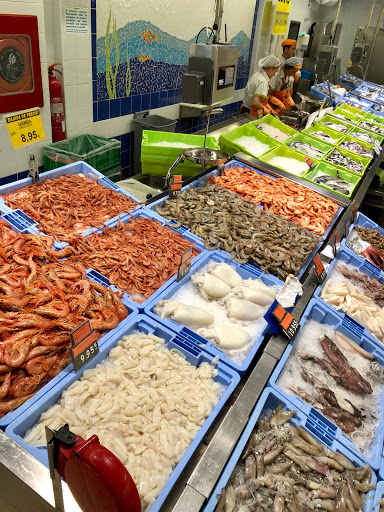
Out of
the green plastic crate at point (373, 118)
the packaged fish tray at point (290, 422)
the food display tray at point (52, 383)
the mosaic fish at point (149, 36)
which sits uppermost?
the mosaic fish at point (149, 36)

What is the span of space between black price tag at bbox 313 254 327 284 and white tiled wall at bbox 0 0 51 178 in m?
3.57

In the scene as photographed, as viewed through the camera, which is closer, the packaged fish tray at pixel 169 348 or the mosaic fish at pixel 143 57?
the packaged fish tray at pixel 169 348

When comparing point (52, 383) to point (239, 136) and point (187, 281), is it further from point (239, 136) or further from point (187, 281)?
point (239, 136)

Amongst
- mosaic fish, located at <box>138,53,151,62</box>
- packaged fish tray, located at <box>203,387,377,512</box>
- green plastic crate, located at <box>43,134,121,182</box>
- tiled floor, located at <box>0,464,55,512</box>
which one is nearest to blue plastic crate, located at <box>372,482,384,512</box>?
packaged fish tray, located at <box>203,387,377,512</box>

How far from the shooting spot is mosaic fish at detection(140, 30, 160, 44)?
5936mm

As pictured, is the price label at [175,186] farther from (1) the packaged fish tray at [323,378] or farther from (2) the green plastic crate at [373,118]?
(2) the green plastic crate at [373,118]

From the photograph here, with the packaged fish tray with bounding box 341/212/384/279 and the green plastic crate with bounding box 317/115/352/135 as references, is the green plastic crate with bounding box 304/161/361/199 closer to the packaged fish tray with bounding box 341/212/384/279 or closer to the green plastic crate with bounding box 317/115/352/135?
the packaged fish tray with bounding box 341/212/384/279

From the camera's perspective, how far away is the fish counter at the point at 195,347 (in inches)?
71.4

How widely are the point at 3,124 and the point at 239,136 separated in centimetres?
339

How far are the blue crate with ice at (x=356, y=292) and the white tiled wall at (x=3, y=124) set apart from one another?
3.70m

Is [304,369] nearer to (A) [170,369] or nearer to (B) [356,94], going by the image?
(A) [170,369]

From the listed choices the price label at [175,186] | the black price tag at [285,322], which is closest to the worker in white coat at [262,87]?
the price label at [175,186]

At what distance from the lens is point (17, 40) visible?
12.7ft

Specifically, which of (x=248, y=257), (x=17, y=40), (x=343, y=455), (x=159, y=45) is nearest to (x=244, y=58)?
(x=159, y=45)
